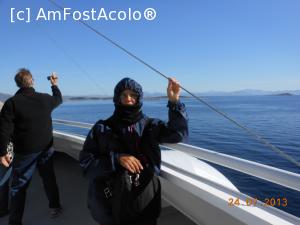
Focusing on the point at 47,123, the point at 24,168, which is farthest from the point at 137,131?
the point at 24,168

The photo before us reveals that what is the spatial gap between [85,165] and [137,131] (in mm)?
326

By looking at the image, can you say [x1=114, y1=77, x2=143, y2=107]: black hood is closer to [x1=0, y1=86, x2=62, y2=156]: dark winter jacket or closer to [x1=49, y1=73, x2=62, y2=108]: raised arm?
[x1=0, y1=86, x2=62, y2=156]: dark winter jacket

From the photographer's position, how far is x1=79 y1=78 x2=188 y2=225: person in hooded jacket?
54.7 inches

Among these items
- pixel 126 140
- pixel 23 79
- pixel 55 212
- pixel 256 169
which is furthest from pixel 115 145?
pixel 55 212

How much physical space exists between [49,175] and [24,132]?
0.57m

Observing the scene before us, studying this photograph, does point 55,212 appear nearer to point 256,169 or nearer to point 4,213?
point 4,213

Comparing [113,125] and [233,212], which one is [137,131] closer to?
[113,125]

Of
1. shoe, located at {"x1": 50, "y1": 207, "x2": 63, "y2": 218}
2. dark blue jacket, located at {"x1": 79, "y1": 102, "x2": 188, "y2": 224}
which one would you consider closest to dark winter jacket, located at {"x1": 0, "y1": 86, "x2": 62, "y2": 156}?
shoe, located at {"x1": 50, "y1": 207, "x2": 63, "y2": 218}

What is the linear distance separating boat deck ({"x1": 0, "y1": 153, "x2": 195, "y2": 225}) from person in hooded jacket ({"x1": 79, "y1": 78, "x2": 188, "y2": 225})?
1114 millimetres

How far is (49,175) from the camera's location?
2.59m

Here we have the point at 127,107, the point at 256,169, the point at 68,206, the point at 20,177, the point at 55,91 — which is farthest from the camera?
the point at 68,206

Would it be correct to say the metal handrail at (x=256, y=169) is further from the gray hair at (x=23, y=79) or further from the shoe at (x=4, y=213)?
the shoe at (x=4, y=213)

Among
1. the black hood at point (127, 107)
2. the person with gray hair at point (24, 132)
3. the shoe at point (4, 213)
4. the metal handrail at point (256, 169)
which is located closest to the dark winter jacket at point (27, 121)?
the person with gray hair at point (24, 132)

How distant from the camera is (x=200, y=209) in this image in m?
1.61
